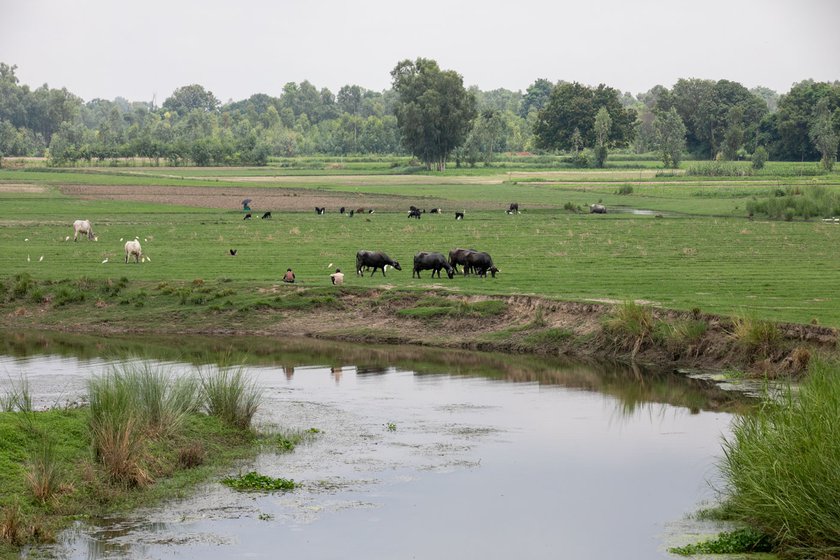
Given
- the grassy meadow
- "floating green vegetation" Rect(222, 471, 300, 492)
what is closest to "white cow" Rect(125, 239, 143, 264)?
the grassy meadow

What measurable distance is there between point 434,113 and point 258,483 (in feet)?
456

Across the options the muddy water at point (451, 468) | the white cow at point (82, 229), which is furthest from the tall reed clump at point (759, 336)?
the white cow at point (82, 229)

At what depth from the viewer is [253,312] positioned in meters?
38.9

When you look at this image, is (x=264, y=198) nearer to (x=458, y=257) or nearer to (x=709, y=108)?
(x=458, y=257)

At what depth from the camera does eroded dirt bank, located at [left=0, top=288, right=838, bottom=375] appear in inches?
1148

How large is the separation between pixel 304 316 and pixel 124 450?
19.7 m

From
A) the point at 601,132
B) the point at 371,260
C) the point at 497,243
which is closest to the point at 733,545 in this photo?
the point at 371,260

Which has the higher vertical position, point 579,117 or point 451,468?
point 579,117

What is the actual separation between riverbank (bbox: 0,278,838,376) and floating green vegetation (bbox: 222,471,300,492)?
520 inches

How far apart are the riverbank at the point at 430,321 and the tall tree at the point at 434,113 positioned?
118 metres

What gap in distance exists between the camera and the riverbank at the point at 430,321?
29.7 m

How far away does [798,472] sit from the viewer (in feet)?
49.9

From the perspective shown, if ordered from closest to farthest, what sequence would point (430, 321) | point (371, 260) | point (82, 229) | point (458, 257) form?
point (430, 321) < point (458, 257) < point (371, 260) < point (82, 229)

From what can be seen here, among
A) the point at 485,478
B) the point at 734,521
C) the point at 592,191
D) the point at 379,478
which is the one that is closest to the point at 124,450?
the point at 379,478
